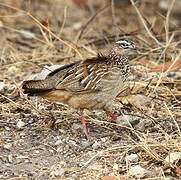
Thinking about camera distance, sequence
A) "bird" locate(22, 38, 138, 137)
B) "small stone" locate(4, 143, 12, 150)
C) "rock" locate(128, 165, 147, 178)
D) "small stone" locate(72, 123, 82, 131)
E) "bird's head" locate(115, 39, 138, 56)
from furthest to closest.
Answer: "bird's head" locate(115, 39, 138, 56) → "small stone" locate(72, 123, 82, 131) → "bird" locate(22, 38, 138, 137) → "small stone" locate(4, 143, 12, 150) → "rock" locate(128, 165, 147, 178)

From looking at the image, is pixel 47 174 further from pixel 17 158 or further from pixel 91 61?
pixel 91 61

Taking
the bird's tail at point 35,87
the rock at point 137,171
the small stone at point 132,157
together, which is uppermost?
the bird's tail at point 35,87

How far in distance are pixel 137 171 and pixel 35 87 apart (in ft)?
3.65

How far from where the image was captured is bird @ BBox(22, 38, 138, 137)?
5.56 m

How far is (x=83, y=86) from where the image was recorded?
5.61 metres

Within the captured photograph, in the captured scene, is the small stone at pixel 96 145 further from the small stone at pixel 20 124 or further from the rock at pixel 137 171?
the small stone at pixel 20 124

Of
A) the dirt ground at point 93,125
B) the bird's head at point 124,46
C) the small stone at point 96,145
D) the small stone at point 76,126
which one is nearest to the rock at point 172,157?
the dirt ground at point 93,125

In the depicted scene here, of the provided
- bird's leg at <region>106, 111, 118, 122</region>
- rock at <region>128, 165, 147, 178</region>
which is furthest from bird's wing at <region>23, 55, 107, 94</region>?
rock at <region>128, 165, 147, 178</region>

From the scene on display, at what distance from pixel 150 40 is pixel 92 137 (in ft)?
10.4

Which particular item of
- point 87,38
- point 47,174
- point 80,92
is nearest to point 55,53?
point 87,38

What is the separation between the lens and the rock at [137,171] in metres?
4.96

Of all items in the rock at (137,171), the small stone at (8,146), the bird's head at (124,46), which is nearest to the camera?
the rock at (137,171)

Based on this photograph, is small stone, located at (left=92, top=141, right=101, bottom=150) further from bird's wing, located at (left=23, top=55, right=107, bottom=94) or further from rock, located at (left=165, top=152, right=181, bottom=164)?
rock, located at (left=165, top=152, right=181, bottom=164)

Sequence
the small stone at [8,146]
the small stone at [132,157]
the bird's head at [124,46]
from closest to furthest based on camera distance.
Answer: the small stone at [132,157]
the small stone at [8,146]
the bird's head at [124,46]
